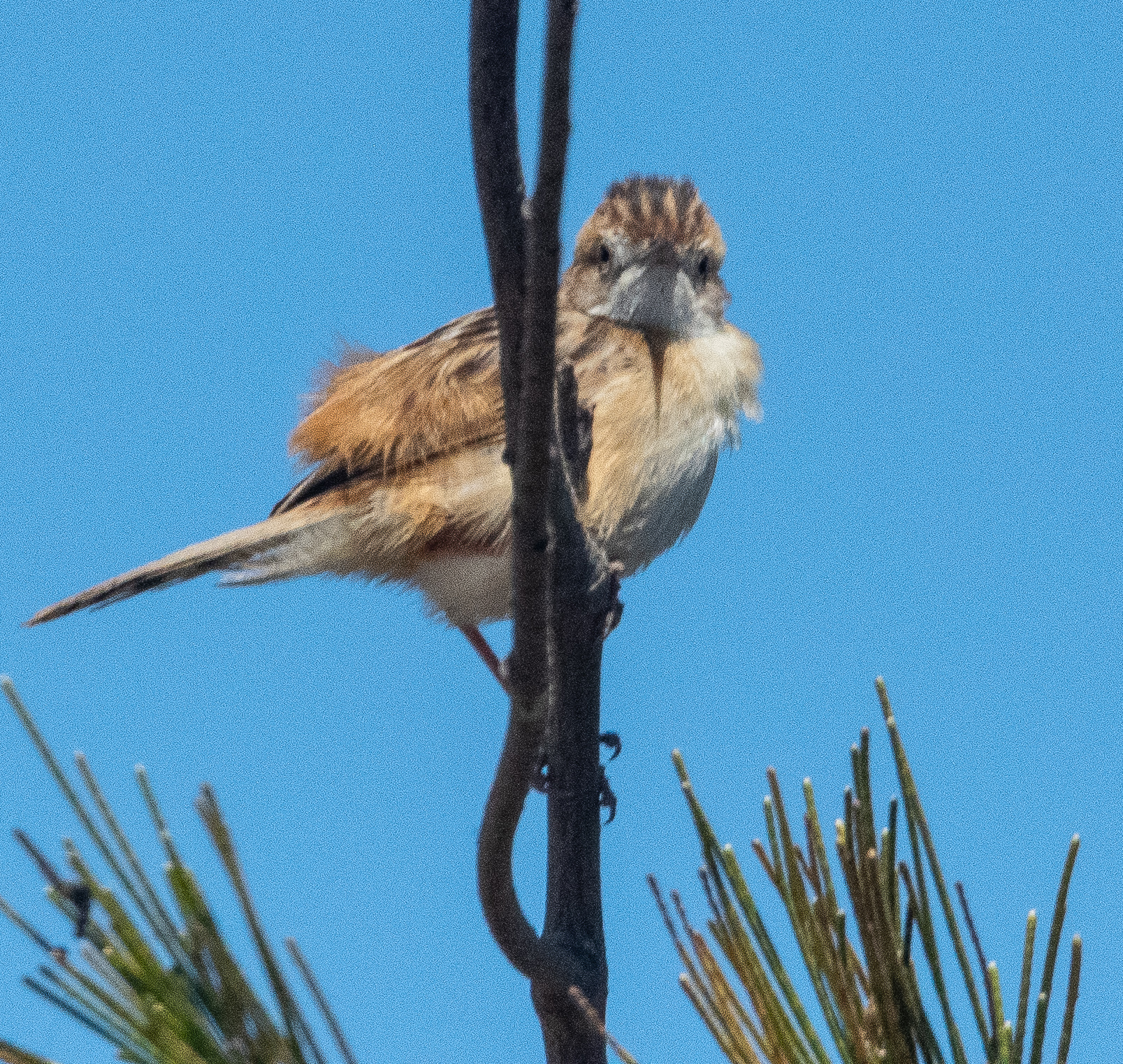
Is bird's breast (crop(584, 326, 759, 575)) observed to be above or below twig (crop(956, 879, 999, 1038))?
above

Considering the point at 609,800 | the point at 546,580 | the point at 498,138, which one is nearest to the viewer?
the point at 498,138

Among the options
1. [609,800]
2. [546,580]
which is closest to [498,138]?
[546,580]

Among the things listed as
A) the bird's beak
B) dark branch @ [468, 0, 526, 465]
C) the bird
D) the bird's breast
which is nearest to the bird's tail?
the bird

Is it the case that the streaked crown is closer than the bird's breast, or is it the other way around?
the bird's breast

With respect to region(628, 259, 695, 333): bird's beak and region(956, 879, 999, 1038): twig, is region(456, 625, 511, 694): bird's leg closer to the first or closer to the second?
region(628, 259, 695, 333): bird's beak

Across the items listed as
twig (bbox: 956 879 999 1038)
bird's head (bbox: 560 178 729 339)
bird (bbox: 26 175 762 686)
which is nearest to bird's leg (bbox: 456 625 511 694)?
bird (bbox: 26 175 762 686)

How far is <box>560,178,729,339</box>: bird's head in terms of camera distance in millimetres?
5438

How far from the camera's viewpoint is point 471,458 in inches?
189

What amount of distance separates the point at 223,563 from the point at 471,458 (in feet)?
2.91

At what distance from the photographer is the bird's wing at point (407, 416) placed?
4.84 metres

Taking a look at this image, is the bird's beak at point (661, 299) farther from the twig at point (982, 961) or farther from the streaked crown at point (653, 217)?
the twig at point (982, 961)

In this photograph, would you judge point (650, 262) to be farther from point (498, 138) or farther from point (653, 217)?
point (498, 138)

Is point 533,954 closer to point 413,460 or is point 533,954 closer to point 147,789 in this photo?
point 147,789

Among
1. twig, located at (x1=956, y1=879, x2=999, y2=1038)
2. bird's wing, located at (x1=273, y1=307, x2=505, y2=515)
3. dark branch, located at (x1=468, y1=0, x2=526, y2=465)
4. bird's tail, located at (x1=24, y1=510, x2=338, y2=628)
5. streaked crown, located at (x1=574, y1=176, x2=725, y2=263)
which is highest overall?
streaked crown, located at (x1=574, y1=176, x2=725, y2=263)
